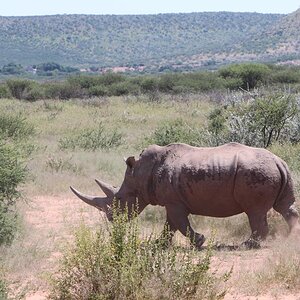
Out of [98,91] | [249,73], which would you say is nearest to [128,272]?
[98,91]

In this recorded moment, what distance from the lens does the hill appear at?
10638 cm

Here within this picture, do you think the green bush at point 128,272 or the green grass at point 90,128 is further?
the green grass at point 90,128

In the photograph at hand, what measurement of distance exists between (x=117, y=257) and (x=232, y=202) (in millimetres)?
2996

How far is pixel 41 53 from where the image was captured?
111 m

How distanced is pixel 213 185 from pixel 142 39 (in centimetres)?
11449

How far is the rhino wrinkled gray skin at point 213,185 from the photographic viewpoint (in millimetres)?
9086

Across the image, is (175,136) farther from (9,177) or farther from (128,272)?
(128,272)

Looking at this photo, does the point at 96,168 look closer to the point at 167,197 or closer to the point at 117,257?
the point at 167,197

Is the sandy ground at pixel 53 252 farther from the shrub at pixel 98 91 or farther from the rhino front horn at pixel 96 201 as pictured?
the shrub at pixel 98 91

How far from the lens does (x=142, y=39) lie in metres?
122

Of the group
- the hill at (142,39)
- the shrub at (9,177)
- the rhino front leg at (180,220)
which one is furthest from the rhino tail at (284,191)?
the hill at (142,39)

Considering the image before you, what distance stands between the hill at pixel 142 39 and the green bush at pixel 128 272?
91900 millimetres

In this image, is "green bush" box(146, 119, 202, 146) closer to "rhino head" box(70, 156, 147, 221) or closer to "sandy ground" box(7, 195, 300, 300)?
"sandy ground" box(7, 195, 300, 300)

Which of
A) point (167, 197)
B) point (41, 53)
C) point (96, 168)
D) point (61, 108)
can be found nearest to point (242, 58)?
point (41, 53)
